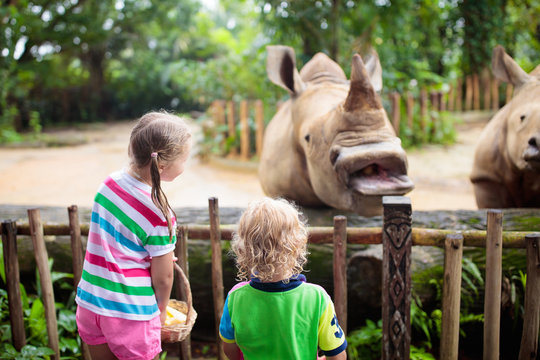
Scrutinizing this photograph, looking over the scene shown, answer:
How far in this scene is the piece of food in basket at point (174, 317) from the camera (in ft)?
6.97

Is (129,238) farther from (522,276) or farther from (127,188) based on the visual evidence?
(522,276)

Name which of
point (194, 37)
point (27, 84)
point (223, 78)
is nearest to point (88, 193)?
point (223, 78)

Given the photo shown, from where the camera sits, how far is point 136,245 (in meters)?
1.91

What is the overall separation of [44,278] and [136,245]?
3.92 ft

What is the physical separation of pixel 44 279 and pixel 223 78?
9.64 m

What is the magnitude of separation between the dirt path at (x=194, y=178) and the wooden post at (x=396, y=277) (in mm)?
4104

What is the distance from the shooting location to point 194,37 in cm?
2388

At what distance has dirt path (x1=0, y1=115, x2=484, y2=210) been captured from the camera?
7.18 meters

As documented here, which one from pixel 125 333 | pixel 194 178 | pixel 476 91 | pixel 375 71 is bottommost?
pixel 194 178

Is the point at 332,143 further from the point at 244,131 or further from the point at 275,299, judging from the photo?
the point at 244,131

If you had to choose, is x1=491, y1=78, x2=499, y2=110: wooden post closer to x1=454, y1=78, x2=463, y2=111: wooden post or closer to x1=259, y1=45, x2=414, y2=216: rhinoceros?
x1=454, y1=78, x2=463, y2=111: wooden post

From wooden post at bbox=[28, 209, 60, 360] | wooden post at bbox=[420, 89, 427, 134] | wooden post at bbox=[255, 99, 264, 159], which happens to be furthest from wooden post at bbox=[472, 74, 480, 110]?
wooden post at bbox=[28, 209, 60, 360]

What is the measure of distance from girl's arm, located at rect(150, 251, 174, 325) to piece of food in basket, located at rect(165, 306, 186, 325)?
158mm

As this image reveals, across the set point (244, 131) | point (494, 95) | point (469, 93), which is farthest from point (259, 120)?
point (494, 95)
